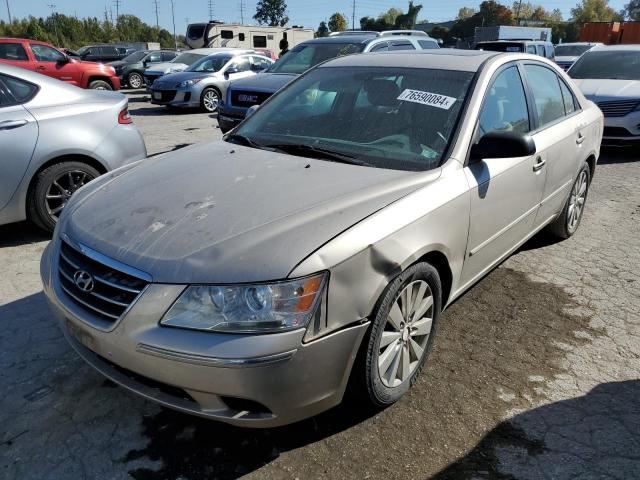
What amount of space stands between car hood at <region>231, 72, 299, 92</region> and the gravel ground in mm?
5494

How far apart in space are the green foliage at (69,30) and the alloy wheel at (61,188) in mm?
56645

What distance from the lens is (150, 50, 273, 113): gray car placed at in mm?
13117

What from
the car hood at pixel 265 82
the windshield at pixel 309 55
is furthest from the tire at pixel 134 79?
the car hood at pixel 265 82

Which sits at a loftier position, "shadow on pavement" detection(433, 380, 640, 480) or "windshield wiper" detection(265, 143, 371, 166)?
"windshield wiper" detection(265, 143, 371, 166)

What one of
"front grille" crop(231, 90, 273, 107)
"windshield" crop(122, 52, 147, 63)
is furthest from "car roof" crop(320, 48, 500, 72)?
"windshield" crop(122, 52, 147, 63)

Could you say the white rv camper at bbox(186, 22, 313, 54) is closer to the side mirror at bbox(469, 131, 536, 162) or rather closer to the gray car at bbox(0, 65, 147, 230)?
the gray car at bbox(0, 65, 147, 230)

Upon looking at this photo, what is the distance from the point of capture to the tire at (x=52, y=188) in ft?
14.5

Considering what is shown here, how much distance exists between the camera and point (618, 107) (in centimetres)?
805

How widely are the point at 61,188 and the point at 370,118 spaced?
2.95 metres

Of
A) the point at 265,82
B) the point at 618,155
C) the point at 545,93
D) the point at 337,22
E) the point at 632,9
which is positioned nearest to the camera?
the point at 545,93

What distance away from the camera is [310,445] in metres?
2.36

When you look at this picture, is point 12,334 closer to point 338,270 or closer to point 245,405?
point 245,405

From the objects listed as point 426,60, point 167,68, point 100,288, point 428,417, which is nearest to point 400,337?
point 428,417

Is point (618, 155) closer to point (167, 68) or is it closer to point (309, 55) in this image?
point (309, 55)
